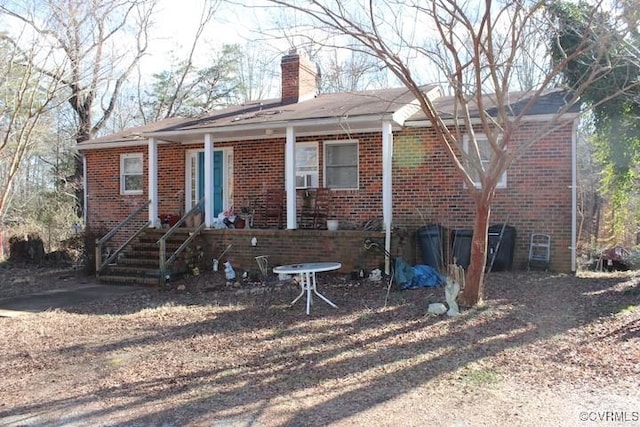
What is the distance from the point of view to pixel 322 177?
1288 cm

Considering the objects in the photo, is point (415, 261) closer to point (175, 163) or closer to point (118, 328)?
point (118, 328)

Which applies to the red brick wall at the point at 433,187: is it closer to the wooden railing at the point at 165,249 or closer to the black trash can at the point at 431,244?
the black trash can at the point at 431,244

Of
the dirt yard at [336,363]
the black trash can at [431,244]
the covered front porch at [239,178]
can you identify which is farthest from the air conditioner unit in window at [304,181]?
the dirt yard at [336,363]

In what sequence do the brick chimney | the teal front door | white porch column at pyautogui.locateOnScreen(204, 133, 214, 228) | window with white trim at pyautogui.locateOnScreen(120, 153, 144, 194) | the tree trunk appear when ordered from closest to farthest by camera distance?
the tree trunk, white porch column at pyautogui.locateOnScreen(204, 133, 214, 228), the teal front door, the brick chimney, window with white trim at pyautogui.locateOnScreen(120, 153, 144, 194)

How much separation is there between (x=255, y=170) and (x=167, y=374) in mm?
8798

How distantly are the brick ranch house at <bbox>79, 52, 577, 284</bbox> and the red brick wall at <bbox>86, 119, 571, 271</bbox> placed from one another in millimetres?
22

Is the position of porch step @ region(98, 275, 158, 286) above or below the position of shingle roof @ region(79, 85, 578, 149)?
below

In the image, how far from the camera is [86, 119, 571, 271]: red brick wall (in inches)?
427

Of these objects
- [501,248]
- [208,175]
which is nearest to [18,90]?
[208,175]

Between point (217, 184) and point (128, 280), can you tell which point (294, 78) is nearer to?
point (217, 184)

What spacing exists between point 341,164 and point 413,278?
4.33 meters

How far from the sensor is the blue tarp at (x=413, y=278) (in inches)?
362

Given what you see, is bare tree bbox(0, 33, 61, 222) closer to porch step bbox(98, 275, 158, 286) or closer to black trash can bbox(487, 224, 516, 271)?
porch step bbox(98, 275, 158, 286)

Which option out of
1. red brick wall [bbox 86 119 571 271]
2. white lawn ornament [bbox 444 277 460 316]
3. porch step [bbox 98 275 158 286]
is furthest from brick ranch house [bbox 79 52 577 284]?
white lawn ornament [bbox 444 277 460 316]
